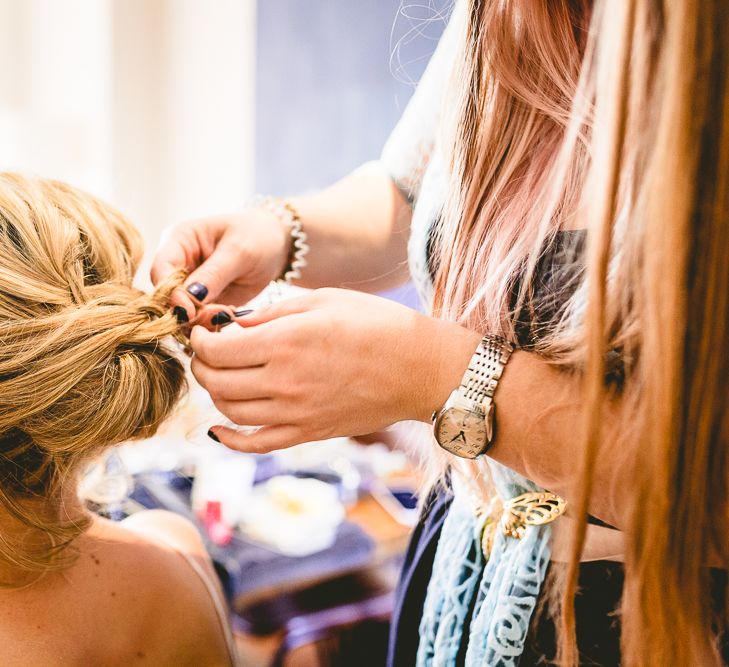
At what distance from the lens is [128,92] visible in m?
2.64

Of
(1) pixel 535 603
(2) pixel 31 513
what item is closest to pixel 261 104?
(2) pixel 31 513

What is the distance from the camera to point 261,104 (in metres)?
2.38

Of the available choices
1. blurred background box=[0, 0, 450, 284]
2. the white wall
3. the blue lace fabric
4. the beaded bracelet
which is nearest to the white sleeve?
the blue lace fabric

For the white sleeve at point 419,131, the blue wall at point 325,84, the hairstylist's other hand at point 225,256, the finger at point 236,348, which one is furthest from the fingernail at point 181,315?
the blue wall at point 325,84

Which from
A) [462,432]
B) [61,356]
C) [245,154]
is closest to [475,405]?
[462,432]

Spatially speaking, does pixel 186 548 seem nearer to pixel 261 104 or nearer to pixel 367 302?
pixel 367 302

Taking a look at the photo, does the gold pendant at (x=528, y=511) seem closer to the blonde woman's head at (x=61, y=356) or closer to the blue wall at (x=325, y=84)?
the blonde woman's head at (x=61, y=356)

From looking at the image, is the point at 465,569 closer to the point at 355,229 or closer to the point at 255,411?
the point at 255,411

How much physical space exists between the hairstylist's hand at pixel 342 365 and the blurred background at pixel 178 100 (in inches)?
58.7

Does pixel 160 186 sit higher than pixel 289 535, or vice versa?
pixel 160 186

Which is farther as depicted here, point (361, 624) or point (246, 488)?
point (246, 488)

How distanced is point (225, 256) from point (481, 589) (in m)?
0.52

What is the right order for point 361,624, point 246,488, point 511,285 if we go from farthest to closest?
1. point 246,488
2. point 361,624
3. point 511,285

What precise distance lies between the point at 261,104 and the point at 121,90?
2.08 feet
